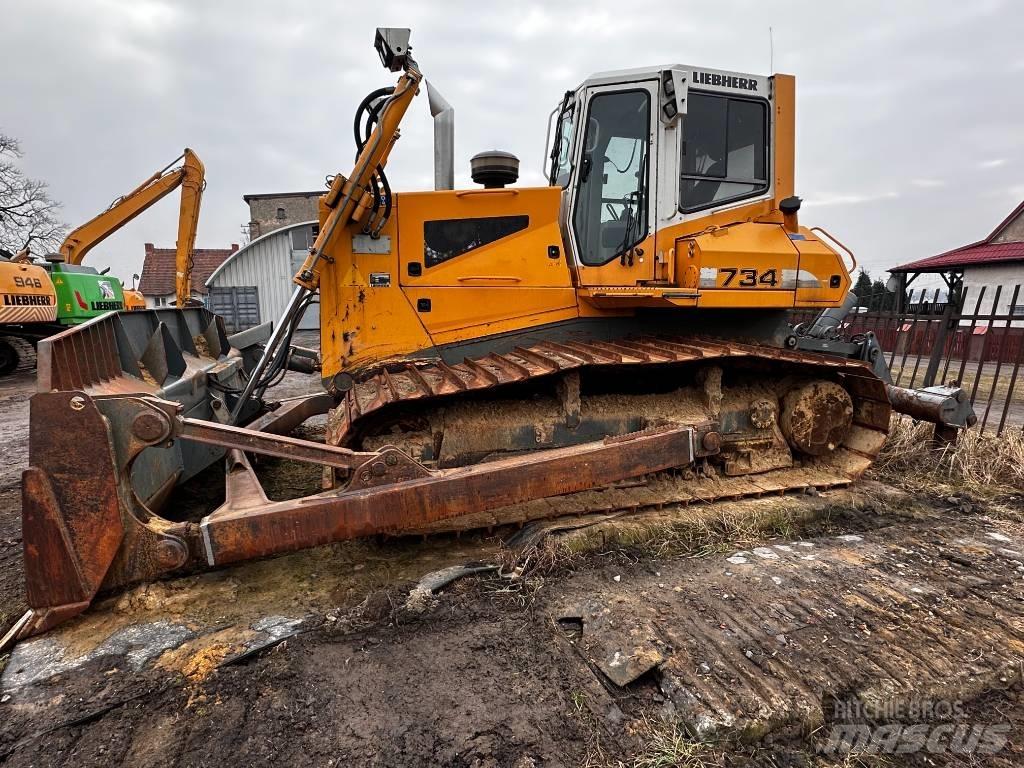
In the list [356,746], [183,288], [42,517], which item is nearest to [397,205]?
[42,517]

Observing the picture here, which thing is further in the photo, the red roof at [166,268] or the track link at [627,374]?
the red roof at [166,268]

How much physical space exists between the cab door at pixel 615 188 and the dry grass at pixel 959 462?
2786 mm

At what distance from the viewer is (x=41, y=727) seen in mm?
2084

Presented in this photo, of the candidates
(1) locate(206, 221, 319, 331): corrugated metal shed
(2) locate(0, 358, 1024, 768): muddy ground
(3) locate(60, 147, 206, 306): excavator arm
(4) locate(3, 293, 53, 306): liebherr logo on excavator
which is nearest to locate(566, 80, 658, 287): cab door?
(2) locate(0, 358, 1024, 768): muddy ground

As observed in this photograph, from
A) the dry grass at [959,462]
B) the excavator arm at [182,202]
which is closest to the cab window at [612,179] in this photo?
the dry grass at [959,462]

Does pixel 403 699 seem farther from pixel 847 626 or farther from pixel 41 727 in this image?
pixel 847 626

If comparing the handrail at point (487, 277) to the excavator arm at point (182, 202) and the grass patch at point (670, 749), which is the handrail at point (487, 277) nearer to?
the grass patch at point (670, 749)

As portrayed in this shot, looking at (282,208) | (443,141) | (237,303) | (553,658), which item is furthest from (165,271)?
(553,658)

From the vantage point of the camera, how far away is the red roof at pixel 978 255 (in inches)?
802

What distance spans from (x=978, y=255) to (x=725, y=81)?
23395mm

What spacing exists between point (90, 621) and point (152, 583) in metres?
0.29

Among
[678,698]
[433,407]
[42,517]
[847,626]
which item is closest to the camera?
[678,698]

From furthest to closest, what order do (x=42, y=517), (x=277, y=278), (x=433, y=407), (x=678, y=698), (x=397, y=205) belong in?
(x=277, y=278)
(x=397, y=205)
(x=433, y=407)
(x=42, y=517)
(x=678, y=698)

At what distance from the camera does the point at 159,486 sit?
130 inches
